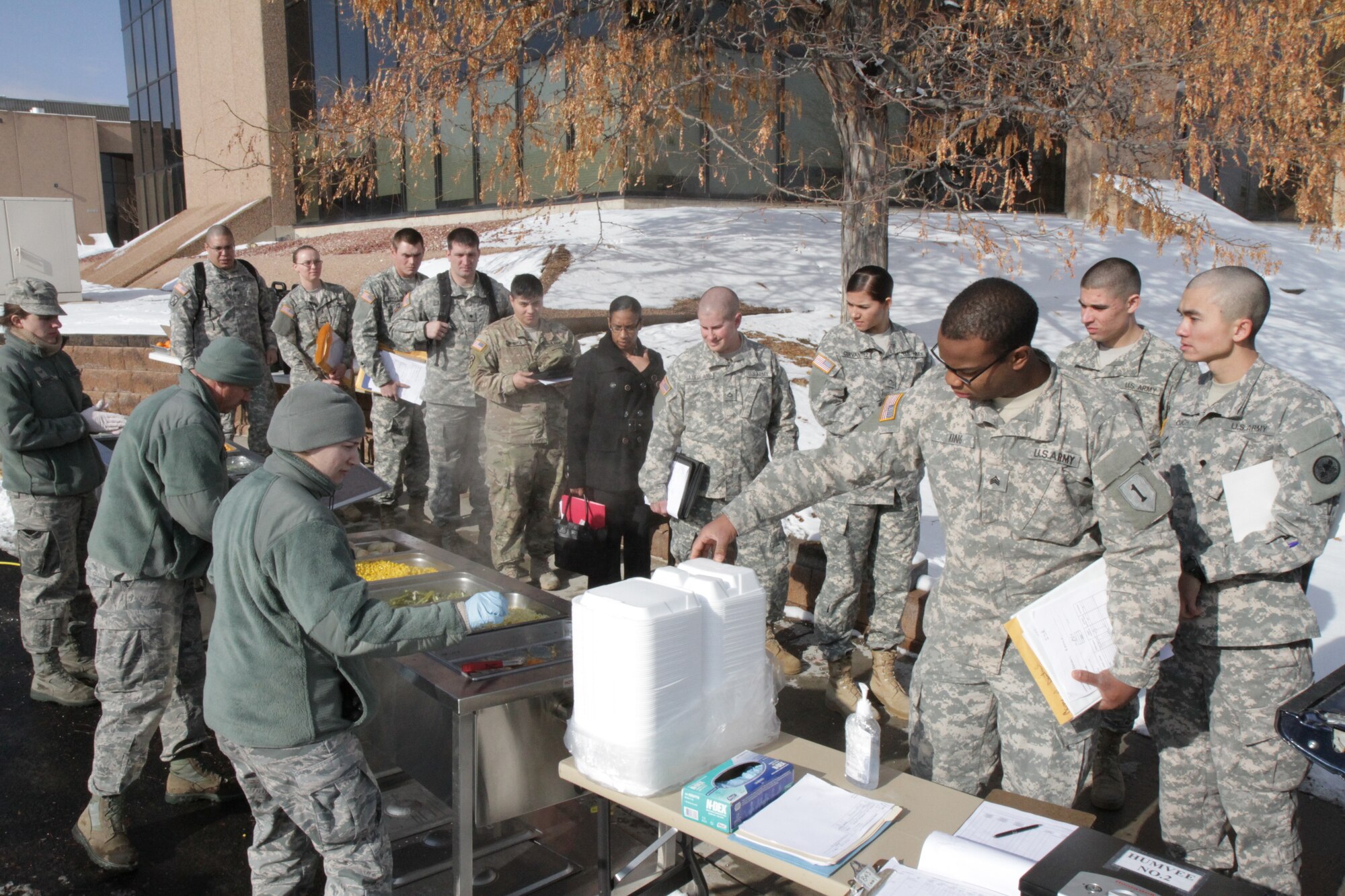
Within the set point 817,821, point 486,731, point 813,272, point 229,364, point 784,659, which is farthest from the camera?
point 813,272

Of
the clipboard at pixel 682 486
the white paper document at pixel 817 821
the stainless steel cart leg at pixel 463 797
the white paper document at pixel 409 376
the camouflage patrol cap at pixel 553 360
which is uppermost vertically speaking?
the camouflage patrol cap at pixel 553 360

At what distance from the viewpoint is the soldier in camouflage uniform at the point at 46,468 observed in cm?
455

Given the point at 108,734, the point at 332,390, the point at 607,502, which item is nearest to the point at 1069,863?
the point at 332,390

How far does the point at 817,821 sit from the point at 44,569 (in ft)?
14.3

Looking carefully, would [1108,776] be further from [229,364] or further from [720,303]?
[229,364]

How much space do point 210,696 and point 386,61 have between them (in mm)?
18279

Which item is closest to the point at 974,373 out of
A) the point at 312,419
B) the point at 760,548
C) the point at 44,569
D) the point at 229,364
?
the point at 312,419

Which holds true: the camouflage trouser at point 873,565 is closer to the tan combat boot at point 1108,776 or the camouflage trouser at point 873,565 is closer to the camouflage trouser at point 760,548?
the camouflage trouser at point 760,548

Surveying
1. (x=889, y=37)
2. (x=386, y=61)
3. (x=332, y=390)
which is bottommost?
(x=332, y=390)

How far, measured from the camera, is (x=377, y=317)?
670 cm

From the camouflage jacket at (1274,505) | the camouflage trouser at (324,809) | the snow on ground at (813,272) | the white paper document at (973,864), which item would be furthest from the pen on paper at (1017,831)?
the snow on ground at (813,272)

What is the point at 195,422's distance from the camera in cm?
329

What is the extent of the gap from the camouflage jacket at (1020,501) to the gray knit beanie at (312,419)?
1.15 meters

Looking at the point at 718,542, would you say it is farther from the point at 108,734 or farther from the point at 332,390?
the point at 108,734
